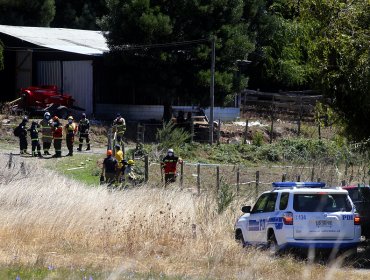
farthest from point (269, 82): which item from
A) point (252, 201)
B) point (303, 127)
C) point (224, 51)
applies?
point (252, 201)

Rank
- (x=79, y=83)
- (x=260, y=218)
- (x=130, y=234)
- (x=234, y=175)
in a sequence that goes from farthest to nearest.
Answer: (x=79, y=83), (x=234, y=175), (x=260, y=218), (x=130, y=234)

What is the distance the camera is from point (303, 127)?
4712 centimetres

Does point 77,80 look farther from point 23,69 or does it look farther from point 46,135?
point 46,135

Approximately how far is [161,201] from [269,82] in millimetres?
38569

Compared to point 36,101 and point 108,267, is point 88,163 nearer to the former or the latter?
point 36,101

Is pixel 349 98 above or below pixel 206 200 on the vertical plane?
above

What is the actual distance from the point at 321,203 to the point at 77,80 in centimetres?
3052

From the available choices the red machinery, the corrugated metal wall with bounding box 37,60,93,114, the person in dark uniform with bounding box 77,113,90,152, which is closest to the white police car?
the person in dark uniform with bounding box 77,113,90,152

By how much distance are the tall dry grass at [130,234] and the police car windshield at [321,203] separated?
161 centimetres

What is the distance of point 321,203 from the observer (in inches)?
664

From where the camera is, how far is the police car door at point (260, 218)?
17391 millimetres

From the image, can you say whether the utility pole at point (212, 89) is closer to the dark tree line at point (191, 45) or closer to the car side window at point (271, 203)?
the dark tree line at point (191, 45)

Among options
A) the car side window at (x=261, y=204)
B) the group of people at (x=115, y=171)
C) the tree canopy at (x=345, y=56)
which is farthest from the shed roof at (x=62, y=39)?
the tree canopy at (x=345, y=56)

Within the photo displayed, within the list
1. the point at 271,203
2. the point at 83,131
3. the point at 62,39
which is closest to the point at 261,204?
the point at 271,203
